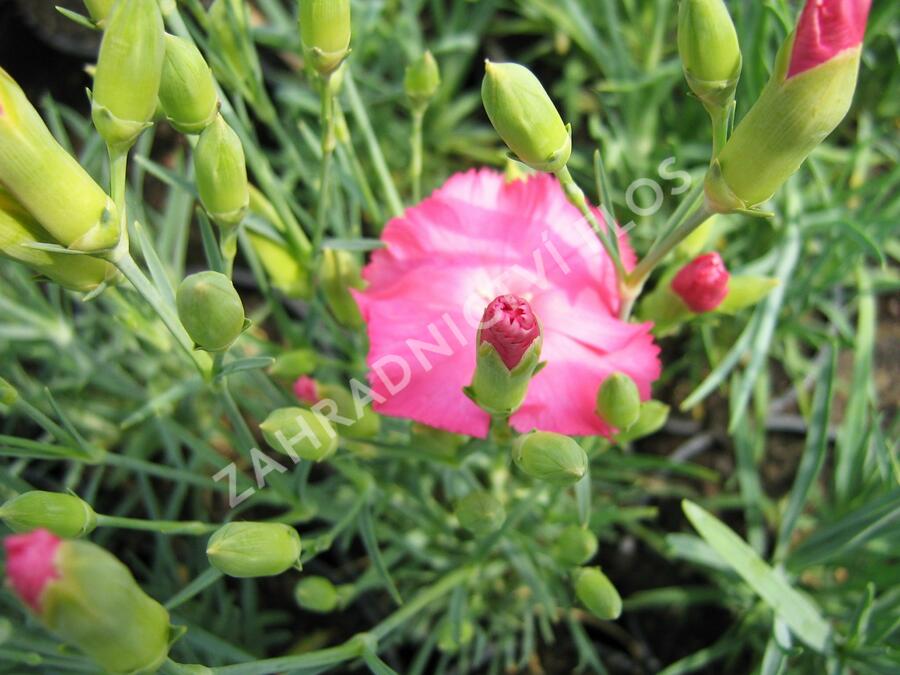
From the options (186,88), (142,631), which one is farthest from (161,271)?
(142,631)

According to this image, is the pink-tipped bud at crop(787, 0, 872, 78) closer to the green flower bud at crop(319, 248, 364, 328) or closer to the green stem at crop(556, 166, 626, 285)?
the green stem at crop(556, 166, 626, 285)

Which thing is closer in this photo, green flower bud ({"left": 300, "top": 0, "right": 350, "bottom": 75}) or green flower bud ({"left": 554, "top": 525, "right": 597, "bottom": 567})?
green flower bud ({"left": 300, "top": 0, "right": 350, "bottom": 75})

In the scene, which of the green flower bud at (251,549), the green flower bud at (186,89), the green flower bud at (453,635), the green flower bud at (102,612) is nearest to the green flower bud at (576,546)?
the green flower bud at (453,635)

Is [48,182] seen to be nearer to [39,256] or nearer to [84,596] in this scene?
[39,256]

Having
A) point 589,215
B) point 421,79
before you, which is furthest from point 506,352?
point 421,79

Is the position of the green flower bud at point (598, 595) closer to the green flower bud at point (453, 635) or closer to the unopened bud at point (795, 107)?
the green flower bud at point (453, 635)

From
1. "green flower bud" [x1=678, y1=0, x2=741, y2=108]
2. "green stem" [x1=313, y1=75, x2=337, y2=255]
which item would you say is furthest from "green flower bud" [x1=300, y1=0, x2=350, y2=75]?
"green flower bud" [x1=678, y1=0, x2=741, y2=108]

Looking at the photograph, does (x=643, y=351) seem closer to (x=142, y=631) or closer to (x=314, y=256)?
(x=314, y=256)
